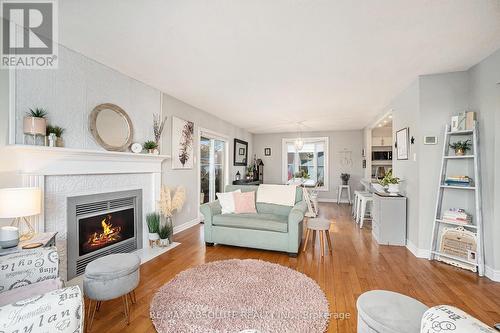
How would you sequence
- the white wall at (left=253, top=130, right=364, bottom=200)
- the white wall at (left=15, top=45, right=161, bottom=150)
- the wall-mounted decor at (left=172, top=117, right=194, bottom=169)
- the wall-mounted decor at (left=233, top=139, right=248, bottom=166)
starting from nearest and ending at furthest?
the white wall at (left=15, top=45, right=161, bottom=150), the wall-mounted decor at (left=172, top=117, right=194, bottom=169), the wall-mounted decor at (left=233, top=139, right=248, bottom=166), the white wall at (left=253, top=130, right=364, bottom=200)

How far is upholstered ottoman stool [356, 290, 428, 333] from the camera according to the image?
112 centimetres

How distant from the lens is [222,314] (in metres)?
1.80

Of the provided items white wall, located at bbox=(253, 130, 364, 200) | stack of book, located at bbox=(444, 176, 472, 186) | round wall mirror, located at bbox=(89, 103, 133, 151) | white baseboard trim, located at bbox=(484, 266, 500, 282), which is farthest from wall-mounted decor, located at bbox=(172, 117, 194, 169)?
white baseboard trim, located at bbox=(484, 266, 500, 282)

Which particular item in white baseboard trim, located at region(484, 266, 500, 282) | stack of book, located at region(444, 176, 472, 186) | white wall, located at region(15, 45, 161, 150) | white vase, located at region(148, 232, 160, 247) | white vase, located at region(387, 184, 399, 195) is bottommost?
white baseboard trim, located at region(484, 266, 500, 282)

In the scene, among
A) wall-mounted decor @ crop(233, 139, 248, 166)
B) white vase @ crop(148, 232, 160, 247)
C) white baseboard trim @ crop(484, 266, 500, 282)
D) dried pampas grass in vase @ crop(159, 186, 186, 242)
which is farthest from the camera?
wall-mounted decor @ crop(233, 139, 248, 166)

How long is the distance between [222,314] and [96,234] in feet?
6.31

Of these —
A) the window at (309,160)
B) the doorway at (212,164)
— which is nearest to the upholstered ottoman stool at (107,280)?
the doorway at (212,164)

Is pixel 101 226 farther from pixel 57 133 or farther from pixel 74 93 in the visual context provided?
pixel 74 93

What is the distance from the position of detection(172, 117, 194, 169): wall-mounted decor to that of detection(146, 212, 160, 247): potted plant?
39.1 inches

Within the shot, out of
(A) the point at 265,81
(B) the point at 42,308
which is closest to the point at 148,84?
(A) the point at 265,81

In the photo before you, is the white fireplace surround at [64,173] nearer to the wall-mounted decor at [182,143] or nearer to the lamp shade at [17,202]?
the lamp shade at [17,202]

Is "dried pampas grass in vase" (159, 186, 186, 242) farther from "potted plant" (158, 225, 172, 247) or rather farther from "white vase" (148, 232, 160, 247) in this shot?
"white vase" (148, 232, 160, 247)

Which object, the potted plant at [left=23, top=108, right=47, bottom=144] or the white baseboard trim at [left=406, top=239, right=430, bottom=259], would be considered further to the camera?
the white baseboard trim at [left=406, top=239, right=430, bottom=259]

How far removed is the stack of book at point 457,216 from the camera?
2697mm
